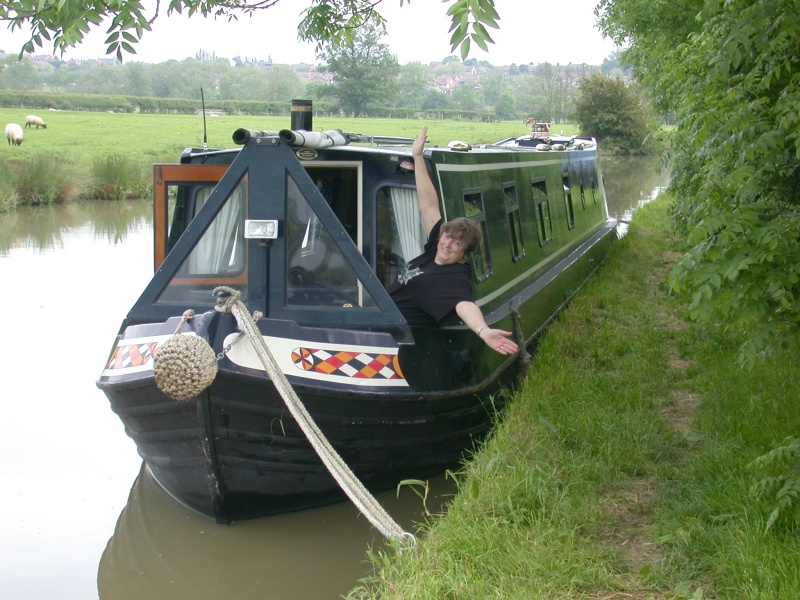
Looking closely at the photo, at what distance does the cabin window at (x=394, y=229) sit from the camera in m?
6.19

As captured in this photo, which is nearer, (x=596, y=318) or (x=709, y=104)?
(x=709, y=104)

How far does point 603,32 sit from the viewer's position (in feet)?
56.9

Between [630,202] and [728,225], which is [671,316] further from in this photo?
[630,202]

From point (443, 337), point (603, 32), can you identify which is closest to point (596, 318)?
point (443, 337)

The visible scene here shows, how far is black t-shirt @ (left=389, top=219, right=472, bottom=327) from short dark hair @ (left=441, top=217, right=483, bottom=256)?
0.57ft

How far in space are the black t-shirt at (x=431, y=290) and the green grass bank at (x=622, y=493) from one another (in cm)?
83

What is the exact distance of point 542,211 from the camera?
9.88 m

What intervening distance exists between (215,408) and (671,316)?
558cm

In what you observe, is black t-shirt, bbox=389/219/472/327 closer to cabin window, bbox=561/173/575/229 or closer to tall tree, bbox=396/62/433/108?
cabin window, bbox=561/173/575/229

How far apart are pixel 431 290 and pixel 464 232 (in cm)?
42

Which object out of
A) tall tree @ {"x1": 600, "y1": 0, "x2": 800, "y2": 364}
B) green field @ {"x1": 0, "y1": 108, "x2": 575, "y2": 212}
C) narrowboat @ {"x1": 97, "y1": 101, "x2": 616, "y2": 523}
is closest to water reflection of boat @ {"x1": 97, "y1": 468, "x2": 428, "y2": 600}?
narrowboat @ {"x1": 97, "y1": 101, "x2": 616, "y2": 523}

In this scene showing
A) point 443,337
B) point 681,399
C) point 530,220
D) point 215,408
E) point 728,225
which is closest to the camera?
point 728,225

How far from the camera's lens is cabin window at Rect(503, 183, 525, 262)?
820cm

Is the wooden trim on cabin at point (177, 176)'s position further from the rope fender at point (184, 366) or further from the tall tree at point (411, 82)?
the tall tree at point (411, 82)
